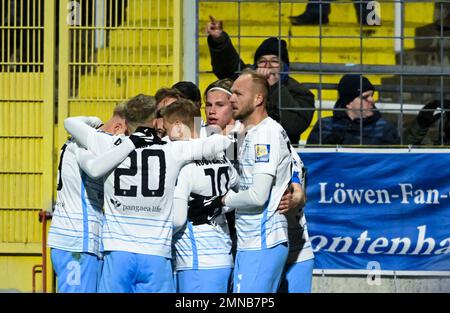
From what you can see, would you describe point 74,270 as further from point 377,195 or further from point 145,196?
point 377,195

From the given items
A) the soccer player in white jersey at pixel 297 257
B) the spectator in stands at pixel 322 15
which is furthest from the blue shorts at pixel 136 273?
the spectator in stands at pixel 322 15

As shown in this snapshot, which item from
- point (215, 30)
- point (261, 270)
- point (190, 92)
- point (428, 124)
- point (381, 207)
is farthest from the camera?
point (428, 124)

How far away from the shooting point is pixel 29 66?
34.9 ft

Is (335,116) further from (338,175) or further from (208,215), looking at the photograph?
(208,215)

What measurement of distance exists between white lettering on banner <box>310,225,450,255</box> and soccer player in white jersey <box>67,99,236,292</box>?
2.36 meters

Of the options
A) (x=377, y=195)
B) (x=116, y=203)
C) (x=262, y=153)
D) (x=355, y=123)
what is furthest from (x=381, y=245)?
(x=116, y=203)

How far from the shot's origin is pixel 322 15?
11586mm

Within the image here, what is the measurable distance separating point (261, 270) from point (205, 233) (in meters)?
0.50

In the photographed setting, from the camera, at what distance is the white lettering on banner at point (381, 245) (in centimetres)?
1028

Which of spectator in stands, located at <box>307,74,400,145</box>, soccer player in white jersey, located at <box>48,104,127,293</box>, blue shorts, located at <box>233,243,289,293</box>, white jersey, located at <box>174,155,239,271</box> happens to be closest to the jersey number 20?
white jersey, located at <box>174,155,239,271</box>
